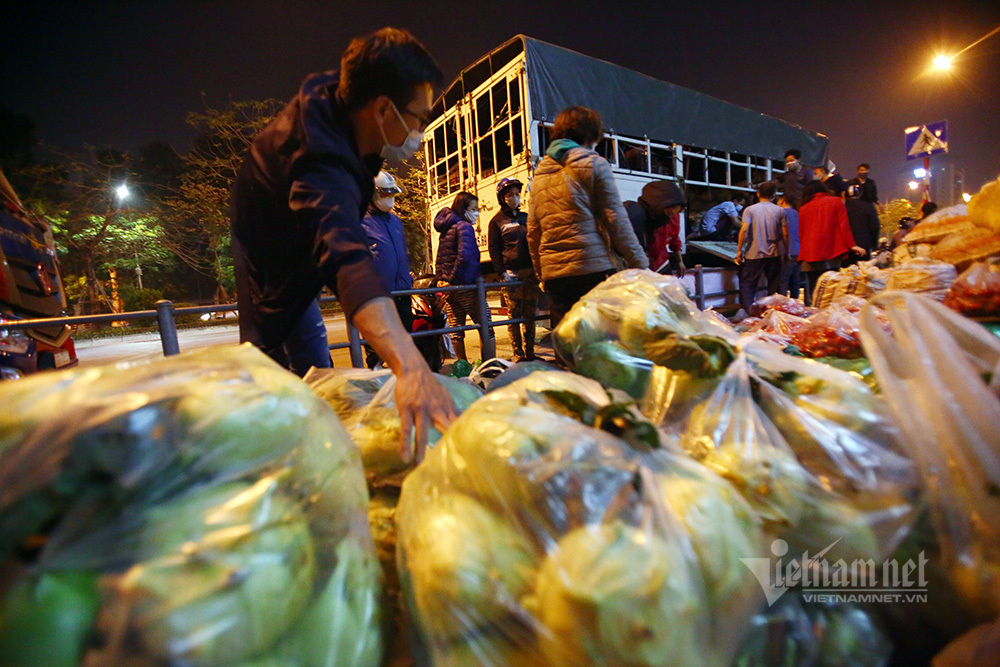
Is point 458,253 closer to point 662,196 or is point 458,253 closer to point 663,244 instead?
point 662,196

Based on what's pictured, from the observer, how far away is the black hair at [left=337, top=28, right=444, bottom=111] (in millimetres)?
1511

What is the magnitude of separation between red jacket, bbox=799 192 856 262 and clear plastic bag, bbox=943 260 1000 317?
4.43m

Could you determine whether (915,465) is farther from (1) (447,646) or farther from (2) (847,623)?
(1) (447,646)

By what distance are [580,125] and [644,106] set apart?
753cm

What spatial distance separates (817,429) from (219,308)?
10.6ft

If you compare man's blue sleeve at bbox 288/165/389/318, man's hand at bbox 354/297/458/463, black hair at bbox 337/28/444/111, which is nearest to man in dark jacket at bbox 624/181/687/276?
black hair at bbox 337/28/444/111

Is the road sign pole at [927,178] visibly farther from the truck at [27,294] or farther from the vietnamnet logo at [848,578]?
the truck at [27,294]

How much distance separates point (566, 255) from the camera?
3365 mm

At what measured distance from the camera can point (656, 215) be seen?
5.07 meters

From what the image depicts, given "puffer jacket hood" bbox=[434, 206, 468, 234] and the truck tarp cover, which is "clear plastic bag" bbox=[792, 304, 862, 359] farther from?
the truck tarp cover

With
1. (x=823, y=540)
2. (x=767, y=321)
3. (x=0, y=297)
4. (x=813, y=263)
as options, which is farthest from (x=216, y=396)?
(x=813, y=263)

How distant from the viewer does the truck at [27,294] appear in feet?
9.78

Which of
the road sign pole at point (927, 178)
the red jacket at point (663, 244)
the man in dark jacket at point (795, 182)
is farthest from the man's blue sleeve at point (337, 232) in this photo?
the road sign pole at point (927, 178)

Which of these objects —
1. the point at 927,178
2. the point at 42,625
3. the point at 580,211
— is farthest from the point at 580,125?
the point at 927,178
